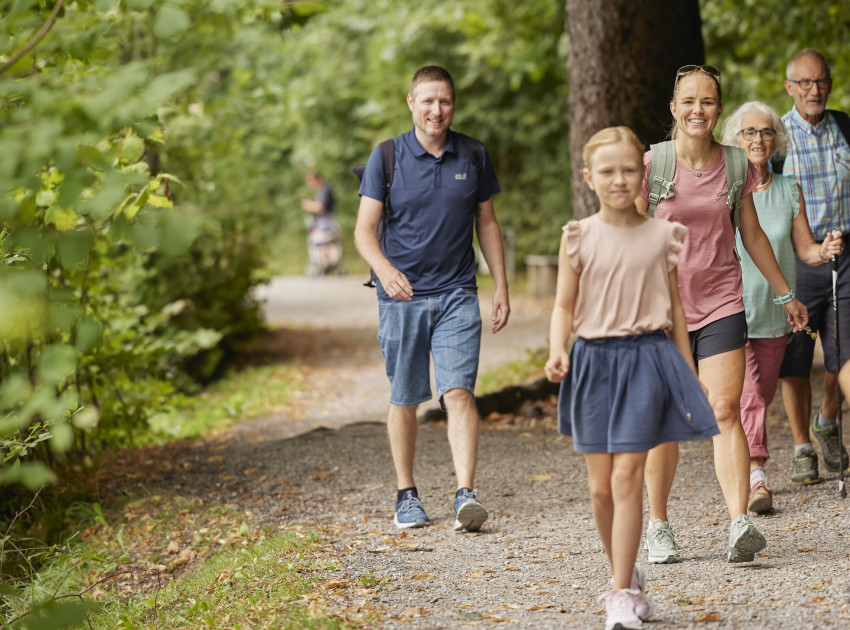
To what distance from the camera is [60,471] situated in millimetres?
6938

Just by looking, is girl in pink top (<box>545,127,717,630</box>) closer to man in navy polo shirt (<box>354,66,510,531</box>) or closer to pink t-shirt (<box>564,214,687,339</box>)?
pink t-shirt (<box>564,214,687,339</box>)

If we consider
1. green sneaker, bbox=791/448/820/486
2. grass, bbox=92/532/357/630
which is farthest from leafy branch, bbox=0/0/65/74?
green sneaker, bbox=791/448/820/486

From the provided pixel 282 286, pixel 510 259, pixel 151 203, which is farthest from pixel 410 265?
pixel 282 286

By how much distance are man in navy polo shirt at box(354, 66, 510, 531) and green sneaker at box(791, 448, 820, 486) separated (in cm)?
188

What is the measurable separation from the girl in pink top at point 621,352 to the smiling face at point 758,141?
5.50ft

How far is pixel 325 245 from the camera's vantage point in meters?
25.1

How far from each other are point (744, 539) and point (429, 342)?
1.89 m

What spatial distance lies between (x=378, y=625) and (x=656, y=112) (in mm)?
5555

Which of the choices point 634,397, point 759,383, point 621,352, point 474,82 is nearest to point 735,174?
point 621,352

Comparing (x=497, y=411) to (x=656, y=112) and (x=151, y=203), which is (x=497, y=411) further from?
(x=151, y=203)

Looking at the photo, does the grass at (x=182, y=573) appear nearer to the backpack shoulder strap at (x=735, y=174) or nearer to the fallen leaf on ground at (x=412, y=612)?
the fallen leaf on ground at (x=412, y=612)

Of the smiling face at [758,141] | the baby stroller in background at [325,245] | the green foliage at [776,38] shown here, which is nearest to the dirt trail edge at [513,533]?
the smiling face at [758,141]

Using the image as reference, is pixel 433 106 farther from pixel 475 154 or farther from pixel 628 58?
pixel 628 58

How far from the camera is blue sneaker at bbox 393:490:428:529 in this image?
5387 millimetres
